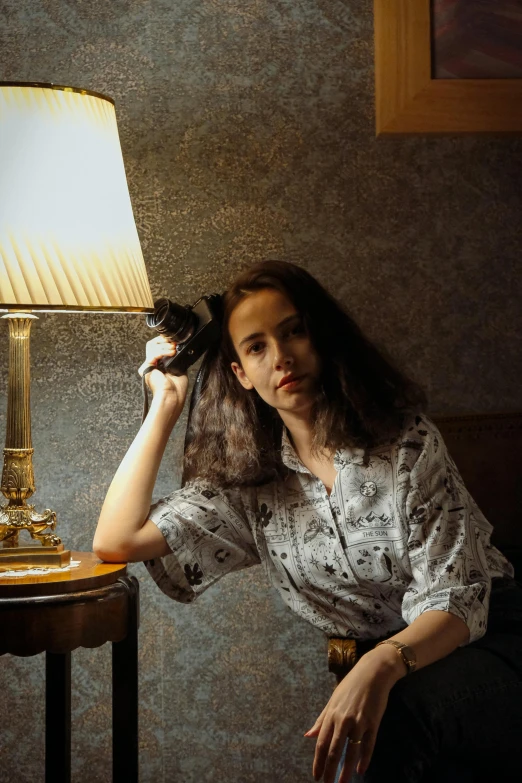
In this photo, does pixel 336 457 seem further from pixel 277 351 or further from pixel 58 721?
pixel 58 721

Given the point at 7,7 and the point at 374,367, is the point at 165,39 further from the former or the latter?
the point at 374,367

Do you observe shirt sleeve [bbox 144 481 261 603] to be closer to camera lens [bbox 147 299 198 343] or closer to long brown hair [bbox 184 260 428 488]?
long brown hair [bbox 184 260 428 488]

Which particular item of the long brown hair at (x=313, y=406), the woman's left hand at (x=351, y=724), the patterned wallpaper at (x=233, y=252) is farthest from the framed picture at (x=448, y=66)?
the woman's left hand at (x=351, y=724)

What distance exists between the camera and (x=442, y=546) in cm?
144

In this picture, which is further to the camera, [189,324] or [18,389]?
[189,324]

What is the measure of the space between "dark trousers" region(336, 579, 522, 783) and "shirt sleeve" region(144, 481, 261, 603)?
485 mm

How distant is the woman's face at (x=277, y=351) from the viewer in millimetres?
1586

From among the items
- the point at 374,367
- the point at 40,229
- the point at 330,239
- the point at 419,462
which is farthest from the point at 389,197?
the point at 40,229

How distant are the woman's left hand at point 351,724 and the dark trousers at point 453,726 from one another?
0.16ft

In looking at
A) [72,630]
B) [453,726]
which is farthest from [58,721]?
[453,726]

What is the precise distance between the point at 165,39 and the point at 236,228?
46cm

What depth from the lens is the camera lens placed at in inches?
66.9

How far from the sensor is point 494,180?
2.08m

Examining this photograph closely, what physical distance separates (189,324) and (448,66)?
2.99ft
